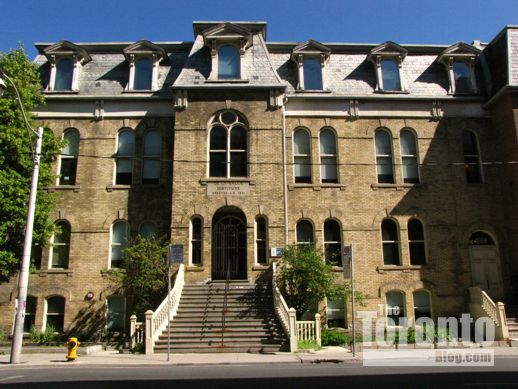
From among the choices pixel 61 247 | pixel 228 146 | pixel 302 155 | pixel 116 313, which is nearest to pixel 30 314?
pixel 61 247

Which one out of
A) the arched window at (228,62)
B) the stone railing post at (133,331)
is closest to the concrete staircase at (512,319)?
the stone railing post at (133,331)

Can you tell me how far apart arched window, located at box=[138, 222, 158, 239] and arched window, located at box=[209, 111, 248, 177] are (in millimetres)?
3367

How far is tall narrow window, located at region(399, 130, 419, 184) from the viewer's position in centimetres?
2106

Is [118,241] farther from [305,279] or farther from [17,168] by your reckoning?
[305,279]

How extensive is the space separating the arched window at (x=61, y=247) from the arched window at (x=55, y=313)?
138 centimetres

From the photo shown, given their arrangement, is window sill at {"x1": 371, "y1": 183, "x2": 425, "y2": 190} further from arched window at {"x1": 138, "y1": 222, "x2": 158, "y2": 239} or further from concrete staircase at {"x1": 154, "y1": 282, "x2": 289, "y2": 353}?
arched window at {"x1": 138, "y1": 222, "x2": 158, "y2": 239}

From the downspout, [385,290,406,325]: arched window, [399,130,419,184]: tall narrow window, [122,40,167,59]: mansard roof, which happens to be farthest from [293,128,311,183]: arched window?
[122,40,167,59]: mansard roof

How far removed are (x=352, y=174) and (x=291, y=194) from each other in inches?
114

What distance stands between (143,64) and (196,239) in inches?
353

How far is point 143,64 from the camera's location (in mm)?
21953

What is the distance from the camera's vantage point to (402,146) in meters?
21.5

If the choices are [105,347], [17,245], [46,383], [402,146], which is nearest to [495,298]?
[402,146]

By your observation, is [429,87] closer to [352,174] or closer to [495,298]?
[352,174]

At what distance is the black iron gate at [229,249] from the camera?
19344mm
